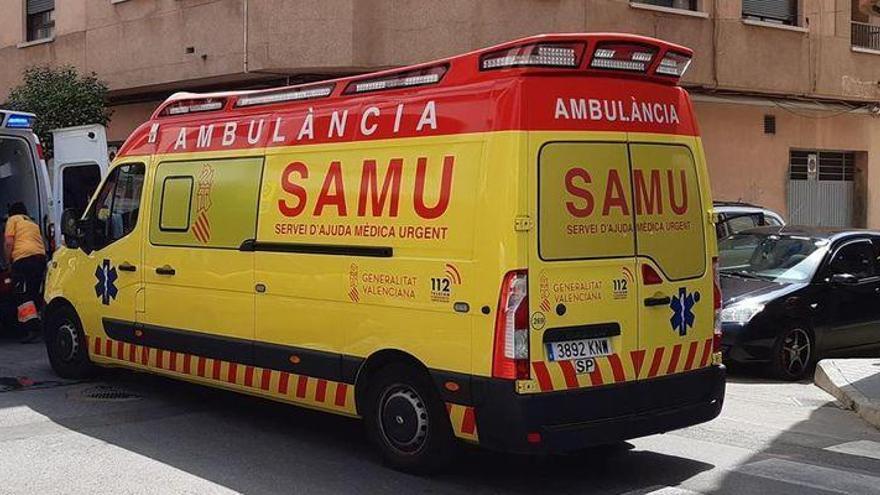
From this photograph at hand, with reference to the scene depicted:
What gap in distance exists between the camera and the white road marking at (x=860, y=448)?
23.4 ft

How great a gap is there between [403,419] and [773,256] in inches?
245

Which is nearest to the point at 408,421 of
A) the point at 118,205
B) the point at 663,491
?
the point at 663,491

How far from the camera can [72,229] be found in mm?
9000

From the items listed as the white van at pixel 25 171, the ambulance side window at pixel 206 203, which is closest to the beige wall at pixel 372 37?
the white van at pixel 25 171

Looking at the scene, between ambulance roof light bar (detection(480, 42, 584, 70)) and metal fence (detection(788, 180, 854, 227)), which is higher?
ambulance roof light bar (detection(480, 42, 584, 70))

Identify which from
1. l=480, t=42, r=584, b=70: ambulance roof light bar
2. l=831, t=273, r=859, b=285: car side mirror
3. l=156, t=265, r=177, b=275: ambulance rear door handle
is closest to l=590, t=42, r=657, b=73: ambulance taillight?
l=480, t=42, r=584, b=70: ambulance roof light bar

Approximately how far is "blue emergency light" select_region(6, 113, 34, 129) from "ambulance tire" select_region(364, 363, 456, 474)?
25.0ft

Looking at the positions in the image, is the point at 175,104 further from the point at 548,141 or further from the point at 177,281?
the point at 548,141

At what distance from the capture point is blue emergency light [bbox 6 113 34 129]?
11977 mm

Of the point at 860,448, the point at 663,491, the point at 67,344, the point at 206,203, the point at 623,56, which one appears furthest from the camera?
the point at 67,344

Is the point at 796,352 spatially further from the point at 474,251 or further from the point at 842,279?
the point at 474,251

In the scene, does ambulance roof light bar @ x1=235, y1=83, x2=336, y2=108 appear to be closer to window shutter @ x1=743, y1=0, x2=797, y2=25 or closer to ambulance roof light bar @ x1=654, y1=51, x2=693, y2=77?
ambulance roof light bar @ x1=654, y1=51, x2=693, y2=77

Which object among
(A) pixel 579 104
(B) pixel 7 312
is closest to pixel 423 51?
(B) pixel 7 312

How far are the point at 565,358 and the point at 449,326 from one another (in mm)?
694
